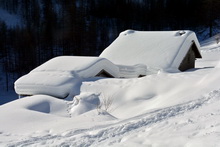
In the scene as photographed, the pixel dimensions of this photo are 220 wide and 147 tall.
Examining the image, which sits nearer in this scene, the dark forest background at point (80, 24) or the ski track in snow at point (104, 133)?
the ski track in snow at point (104, 133)

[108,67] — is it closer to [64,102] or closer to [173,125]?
[64,102]

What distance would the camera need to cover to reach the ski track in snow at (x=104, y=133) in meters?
4.45

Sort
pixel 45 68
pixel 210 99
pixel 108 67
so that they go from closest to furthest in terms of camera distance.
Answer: pixel 210 99
pixel 45 68
pixel 108 67

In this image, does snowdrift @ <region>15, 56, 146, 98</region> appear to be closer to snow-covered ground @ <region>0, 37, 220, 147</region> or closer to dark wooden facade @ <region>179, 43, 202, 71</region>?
snow-covered ground @ <region>0, 37, 220, 147</region>

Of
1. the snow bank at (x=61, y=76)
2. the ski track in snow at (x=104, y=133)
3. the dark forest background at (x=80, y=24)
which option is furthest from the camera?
the dark forest background at (x=80, y=24)

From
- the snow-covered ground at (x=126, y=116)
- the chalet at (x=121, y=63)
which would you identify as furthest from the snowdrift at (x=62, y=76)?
the snow-covered ground at (x=126, y=116)

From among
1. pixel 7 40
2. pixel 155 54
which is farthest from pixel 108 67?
pixel 7 40

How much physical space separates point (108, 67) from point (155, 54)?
3554mm

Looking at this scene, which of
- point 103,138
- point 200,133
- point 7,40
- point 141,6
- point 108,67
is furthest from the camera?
point 141,6

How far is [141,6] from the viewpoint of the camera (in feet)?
172

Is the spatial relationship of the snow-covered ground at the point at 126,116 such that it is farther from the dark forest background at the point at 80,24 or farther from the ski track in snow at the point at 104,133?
the dark forest background at the point at 80,24

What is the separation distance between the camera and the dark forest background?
118 feet

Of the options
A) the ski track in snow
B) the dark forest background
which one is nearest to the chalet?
the ski track in snow

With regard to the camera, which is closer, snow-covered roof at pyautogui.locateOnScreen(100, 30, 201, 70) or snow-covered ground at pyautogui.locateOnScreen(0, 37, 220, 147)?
snow-covered ground at pyautogui.locateOnScreen(0, 37, 220, 147)
